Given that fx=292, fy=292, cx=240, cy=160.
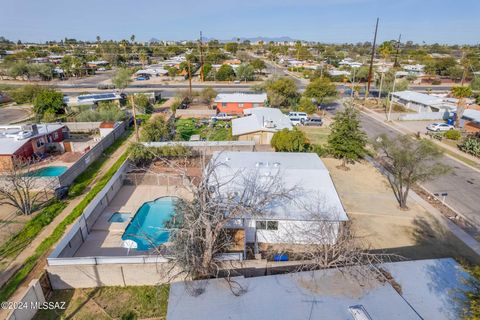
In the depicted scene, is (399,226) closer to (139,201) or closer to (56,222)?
(139,201)

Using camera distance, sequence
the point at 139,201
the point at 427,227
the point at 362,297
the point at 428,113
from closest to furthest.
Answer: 1. the point at 362,297
2. the point at 427,227
3. the point at 139,201
4. the point at 428,113

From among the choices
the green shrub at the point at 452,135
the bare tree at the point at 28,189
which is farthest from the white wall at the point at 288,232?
the green shrub at the point at 452,135

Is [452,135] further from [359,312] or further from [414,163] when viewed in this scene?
[359,312]

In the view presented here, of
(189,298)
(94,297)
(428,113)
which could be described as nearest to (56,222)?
(94,297)

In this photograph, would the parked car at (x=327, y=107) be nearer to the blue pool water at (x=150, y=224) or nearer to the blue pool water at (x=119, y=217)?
the blue pool water at (x=150, y=224)

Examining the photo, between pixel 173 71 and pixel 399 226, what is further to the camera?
pixel 173 71

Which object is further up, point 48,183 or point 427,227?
point 48,183

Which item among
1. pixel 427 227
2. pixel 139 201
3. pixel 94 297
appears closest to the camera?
pixel 94 297
